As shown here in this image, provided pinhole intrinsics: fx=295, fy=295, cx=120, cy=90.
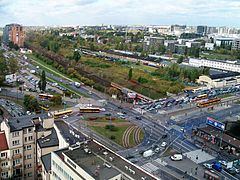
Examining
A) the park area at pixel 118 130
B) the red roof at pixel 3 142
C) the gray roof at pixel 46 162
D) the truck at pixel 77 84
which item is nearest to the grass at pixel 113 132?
the park area at pixel 118 130

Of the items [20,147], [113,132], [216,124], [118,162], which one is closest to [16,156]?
[20,147]

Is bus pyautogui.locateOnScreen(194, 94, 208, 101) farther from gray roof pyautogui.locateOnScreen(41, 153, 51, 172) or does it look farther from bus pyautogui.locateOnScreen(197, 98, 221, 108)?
gray roof pyautogui.locateOnScreen(41, 153, 51, 172)

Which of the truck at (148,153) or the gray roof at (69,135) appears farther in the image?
the truck at (148,153)

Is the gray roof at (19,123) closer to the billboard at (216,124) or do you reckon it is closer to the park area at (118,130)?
the park area at (118,130)

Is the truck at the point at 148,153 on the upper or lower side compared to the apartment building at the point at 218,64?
lower

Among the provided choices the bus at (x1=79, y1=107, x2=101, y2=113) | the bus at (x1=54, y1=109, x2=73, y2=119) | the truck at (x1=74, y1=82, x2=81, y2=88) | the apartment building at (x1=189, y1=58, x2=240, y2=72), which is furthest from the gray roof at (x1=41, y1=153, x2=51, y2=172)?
the apartment building at (x1=189, y1=58, x2=240, y2=72)

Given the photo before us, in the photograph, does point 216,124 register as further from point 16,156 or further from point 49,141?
point 16,156
